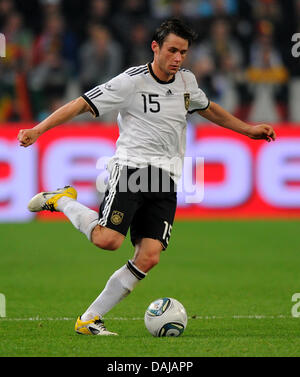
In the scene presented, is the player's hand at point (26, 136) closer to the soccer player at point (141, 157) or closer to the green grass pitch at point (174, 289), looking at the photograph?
the soccer player at point (141, 157)

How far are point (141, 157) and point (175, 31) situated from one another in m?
0.93

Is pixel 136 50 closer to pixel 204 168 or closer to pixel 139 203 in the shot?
pixel 204 168

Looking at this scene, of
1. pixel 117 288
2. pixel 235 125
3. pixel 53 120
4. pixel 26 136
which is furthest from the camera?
pixel 235 125

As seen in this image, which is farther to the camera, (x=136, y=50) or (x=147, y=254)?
(x=136, y=50)

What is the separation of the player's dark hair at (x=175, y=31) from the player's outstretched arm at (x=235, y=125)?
762mm

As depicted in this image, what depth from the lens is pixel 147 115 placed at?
6.80 m

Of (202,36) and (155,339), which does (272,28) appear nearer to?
(202,36)

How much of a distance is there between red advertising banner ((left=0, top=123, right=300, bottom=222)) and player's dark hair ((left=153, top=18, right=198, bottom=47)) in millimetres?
7581

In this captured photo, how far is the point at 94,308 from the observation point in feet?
22.1

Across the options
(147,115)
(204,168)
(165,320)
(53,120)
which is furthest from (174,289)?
(204,168)

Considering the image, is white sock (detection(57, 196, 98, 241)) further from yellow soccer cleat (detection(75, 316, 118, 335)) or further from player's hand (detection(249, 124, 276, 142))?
player's hand (detection(249, 124, 276, 142))

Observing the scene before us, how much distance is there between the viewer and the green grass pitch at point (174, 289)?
615cm

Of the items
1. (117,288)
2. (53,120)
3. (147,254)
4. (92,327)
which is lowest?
(92,327)

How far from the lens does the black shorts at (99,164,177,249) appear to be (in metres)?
6.63
